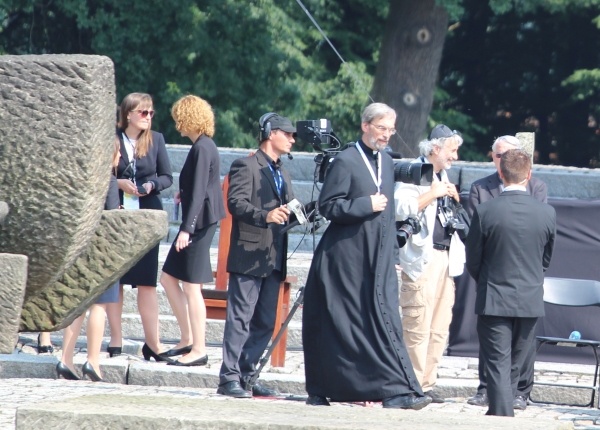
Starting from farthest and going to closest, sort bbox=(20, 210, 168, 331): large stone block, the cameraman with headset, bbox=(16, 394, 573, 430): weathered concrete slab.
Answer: the cameraman with headset, bbox=(16, 394, 573, 430): weathered concrete slab, bbox=(20, 210, 168, 331): large stone block

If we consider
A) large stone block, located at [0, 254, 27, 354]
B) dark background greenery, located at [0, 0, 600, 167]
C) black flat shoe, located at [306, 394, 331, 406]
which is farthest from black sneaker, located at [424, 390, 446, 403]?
dark background greenery, located at [0, 0, 600, 167]

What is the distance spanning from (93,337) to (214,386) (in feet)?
2.76

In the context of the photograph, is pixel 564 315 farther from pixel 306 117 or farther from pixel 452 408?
pixel 306 117

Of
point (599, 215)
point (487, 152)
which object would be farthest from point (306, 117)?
point (599, 215)

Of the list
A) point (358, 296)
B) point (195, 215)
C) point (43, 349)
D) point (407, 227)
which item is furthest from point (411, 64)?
point (358, 296)

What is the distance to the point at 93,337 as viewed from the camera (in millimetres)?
8945

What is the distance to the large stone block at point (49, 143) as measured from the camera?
416cm

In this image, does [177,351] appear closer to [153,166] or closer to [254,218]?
[153,166]

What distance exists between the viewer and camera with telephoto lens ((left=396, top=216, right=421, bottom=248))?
27.4 feet

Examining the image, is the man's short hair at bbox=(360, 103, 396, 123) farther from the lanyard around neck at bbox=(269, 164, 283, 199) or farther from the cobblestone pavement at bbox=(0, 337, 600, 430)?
the cobblestone pavement at bbox=(0, 337, 600, 430)

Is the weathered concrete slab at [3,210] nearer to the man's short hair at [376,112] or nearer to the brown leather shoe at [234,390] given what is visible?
the man's short hair at [376,112]

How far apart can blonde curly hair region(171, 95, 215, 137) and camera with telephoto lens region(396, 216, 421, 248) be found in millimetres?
1596

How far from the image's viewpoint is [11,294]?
13.7ft

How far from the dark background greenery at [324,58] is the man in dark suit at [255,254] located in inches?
388
